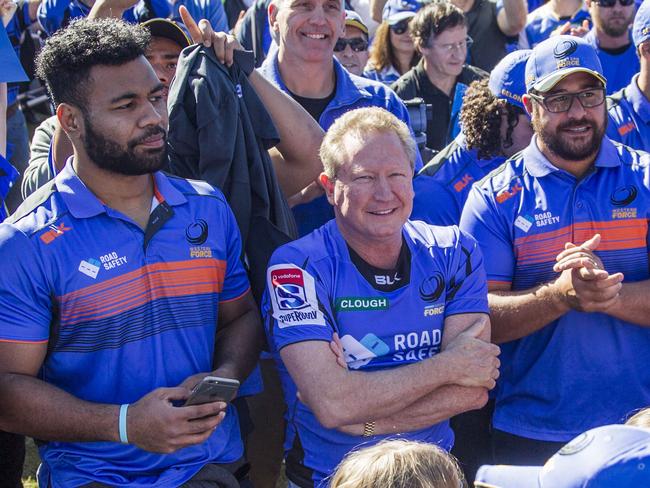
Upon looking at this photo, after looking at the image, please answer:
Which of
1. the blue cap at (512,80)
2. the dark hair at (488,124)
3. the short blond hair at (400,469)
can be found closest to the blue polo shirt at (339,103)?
the dark hair at (488,124)

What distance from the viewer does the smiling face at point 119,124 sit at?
343 cm

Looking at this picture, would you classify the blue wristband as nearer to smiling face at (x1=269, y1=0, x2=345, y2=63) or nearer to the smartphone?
the smartphone

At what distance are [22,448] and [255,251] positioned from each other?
1373 millimetres

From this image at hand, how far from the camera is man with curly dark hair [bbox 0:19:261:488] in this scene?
319 cm

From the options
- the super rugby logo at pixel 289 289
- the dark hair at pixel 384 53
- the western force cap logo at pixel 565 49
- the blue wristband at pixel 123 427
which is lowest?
the blue wristband at pixel 123 427

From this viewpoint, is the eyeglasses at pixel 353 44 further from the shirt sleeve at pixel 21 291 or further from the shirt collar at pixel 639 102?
the shirt sleeve at pixel 21 291

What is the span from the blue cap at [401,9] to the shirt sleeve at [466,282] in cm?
413

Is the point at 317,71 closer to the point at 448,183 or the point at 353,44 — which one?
the point at 448,183

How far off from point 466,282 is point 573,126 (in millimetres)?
943

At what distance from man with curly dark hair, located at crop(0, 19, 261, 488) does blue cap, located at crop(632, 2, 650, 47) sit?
2.89m

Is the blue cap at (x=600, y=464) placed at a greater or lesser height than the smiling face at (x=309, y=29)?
lesser

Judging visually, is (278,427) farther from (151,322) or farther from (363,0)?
(363,0)

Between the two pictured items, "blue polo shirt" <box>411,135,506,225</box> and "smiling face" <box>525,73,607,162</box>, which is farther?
"blue polo shirt" <box>411,135,506,225</box>

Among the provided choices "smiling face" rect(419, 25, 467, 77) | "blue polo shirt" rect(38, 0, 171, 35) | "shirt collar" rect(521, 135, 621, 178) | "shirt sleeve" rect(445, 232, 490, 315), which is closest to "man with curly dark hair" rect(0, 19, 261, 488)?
"shirt sleeve" rect(445, 232, 490, 315)
